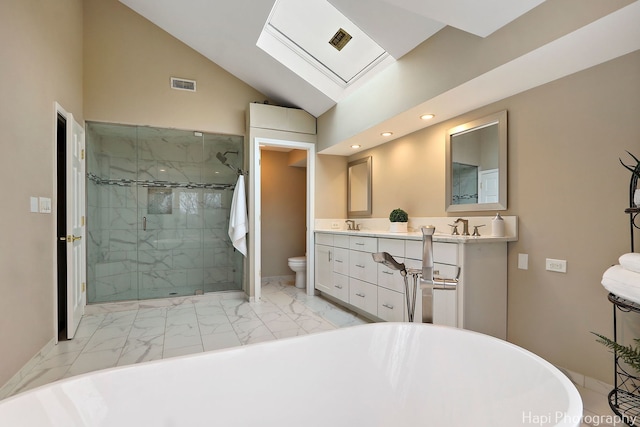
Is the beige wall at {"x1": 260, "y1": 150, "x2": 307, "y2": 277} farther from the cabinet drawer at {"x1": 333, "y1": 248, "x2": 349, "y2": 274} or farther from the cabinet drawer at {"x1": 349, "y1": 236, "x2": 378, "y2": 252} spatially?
the cabinet drawer at {"x1": 349, "y1": 236, "x2": 378, "y2": 252}

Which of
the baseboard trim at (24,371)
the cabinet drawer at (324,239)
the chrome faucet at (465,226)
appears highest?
the chrome faucet at (465,226)

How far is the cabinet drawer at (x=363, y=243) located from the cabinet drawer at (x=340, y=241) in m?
0.09

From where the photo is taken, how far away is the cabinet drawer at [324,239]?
3973 millimetres

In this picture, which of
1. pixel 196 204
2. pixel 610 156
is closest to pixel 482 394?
pixel 610 156

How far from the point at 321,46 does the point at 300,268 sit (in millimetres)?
2900

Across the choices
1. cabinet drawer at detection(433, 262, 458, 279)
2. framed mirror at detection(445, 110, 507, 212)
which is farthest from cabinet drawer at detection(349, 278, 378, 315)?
framed mirror at detection(445, 110, 507, 212)

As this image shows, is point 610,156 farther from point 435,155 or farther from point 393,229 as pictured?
point 393,229

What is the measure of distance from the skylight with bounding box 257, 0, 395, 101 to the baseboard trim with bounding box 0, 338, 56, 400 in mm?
3274

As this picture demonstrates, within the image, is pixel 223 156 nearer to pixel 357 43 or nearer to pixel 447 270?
pixel 357 43

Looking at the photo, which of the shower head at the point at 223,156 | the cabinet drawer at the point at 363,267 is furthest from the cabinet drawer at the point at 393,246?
the shower head at the point at 223,156

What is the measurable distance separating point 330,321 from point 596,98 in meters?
2.73

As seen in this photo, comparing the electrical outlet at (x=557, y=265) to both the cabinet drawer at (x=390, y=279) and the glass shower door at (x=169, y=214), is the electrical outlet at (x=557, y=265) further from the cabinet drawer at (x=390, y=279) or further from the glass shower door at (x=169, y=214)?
the glass shower door at (x=169, y=214)

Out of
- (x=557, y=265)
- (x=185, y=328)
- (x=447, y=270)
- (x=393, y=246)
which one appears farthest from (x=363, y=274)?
(x=185, y=328)

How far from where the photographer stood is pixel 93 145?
12.4ft
